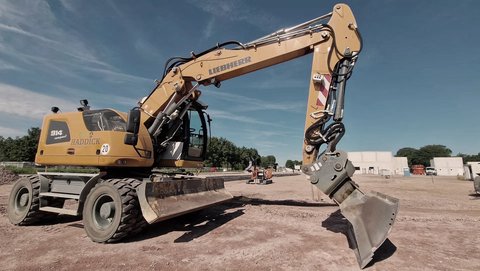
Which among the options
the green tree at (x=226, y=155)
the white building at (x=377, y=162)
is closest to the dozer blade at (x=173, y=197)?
the green tree at (x=226, y=155)

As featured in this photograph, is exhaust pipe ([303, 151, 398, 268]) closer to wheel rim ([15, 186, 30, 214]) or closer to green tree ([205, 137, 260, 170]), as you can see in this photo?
wheel rim ([15, 186, 30, 214])

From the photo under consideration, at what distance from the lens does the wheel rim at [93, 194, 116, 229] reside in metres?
5.86

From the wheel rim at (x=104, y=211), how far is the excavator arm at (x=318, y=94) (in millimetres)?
1841

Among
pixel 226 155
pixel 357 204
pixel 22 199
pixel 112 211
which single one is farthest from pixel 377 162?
pixel 22 199

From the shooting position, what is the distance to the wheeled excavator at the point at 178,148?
510 cm

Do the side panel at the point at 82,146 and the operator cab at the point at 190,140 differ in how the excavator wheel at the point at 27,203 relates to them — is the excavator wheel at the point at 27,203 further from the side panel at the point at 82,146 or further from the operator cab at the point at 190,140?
the operator cab at the point at 190,140

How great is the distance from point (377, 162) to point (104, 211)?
276 feet

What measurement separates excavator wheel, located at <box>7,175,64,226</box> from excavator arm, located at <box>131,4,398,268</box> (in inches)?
134

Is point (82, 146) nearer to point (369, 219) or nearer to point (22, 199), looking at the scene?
point (22, 199)

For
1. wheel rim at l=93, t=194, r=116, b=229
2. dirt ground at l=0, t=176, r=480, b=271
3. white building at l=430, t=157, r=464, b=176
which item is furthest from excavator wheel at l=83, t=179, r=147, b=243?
white building at l=430, t=157, r=464, b=176

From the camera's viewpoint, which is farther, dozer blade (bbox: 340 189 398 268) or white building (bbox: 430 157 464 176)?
white building (bbox: 430 157 464 176)

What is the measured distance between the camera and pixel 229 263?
4.39 meters

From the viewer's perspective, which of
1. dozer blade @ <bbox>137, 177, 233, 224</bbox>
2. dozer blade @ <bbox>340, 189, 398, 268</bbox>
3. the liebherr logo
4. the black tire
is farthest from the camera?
the liebherr logo

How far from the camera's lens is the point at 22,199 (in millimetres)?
7703
